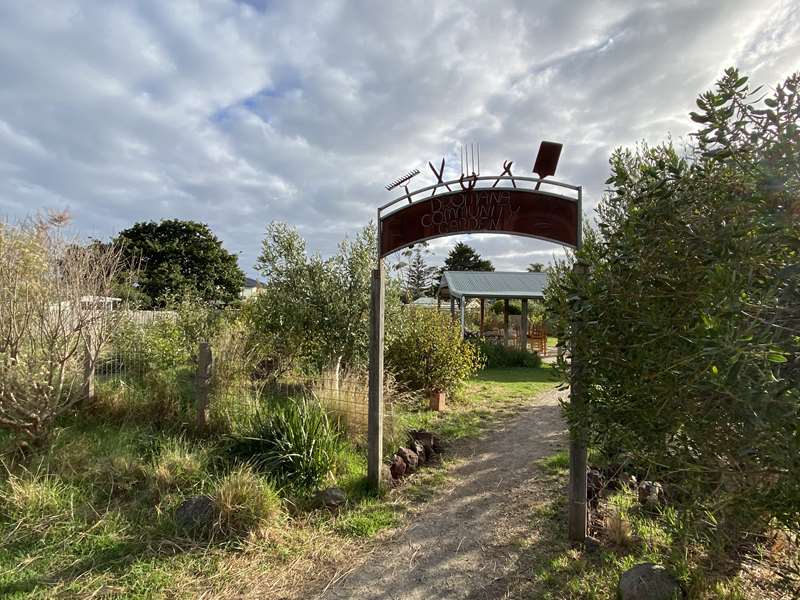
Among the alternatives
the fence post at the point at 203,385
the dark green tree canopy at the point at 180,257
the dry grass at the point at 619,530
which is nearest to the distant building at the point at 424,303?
the fence post at the point at 203,385

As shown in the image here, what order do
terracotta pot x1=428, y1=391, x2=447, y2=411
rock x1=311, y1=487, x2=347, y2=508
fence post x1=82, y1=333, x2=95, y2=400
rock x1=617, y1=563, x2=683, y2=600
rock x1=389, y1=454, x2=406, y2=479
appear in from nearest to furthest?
rock x1=617, y1=563, x2=683, y2=600
rock x1=311, y1=487, x2=347, y2=508
rock x1=389, y1=454, x2=406, y2=479
fence post x1=82, y1=333, x2=95, y2=400
terracotta pot x1=428, y1=391, x2=447, y2=411

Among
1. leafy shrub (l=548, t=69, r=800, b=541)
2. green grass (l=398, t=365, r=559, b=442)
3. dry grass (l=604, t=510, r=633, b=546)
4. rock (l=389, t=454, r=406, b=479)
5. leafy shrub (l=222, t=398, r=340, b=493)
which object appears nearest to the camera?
leafy shrub (l=548, t=69, r=800, b=541)

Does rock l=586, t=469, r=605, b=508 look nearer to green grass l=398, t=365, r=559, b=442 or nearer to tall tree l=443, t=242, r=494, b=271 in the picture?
green grass l=398, t=365, r=559, b=442

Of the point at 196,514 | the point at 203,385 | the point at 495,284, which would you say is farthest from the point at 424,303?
the point at 196,514

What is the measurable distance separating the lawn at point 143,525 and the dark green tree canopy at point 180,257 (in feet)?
88.5

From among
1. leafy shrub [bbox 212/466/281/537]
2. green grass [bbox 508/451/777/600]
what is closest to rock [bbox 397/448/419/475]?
green grass [bbox 508/451/777/600]

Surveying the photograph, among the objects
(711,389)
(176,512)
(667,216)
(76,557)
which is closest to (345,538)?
(176,512)

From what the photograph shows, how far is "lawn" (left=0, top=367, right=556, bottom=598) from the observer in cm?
275

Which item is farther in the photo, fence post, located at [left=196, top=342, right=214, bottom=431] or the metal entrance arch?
fence post, located at [left=196, top=342, right=214, bottom=431]

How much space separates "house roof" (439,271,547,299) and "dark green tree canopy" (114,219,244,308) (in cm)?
1952

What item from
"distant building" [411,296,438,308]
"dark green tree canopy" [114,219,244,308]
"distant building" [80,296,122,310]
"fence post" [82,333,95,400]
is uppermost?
"dark green tree canopy" [114,219,244,308]

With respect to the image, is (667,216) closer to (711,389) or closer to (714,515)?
(711,389)

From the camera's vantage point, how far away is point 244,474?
3.48 m

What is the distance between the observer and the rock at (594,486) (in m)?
3.70
